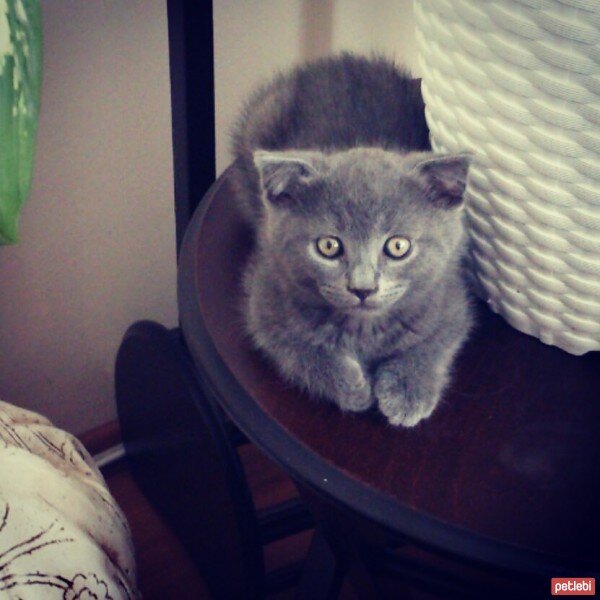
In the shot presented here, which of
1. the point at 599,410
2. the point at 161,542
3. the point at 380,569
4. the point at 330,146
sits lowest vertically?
the point at 161,542

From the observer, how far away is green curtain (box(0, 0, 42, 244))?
48 cm

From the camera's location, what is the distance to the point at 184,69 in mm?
670

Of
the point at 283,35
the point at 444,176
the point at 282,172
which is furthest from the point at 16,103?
the point at 283,35

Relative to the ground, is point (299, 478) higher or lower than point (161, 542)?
higher

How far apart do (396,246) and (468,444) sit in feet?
0.51

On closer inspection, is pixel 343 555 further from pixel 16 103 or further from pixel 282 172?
pixel 16 103

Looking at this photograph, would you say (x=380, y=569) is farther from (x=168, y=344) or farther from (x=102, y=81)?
(x=102, y=81)

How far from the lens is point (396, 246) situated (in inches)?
20.9

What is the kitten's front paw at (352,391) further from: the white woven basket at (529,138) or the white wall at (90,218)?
the white wall at (90,218)

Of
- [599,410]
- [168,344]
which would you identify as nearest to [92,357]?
[168,344]

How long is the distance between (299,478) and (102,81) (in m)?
0.62

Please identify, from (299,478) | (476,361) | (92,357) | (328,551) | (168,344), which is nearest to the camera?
(299,478)

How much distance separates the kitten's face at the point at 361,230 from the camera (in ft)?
1.70
